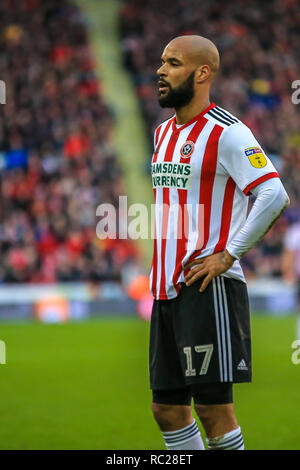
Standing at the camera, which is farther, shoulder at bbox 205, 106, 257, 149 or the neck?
the neck

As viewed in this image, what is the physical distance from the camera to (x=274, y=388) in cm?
862

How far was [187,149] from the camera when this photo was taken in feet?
13.5

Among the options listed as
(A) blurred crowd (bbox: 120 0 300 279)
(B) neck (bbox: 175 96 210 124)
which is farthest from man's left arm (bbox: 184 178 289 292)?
(A) blurred crowd (bbox: 120 0 300 279)

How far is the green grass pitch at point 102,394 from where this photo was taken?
616 centimetres

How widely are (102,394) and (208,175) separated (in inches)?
186

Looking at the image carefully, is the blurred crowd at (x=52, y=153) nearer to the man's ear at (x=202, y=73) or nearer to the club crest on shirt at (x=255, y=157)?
the man's ear at (x=202, y=73)

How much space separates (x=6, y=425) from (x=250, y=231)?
11.3 ft

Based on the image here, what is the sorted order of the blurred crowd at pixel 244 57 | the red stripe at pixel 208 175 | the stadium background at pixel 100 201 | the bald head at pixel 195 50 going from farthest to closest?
the blurred crowd at pixel 244 57, the stadium background at pixel 100 201, the bald head at pixel 195 50, the red stripe at pixel 208 175

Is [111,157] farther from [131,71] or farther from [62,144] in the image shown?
[131,71]

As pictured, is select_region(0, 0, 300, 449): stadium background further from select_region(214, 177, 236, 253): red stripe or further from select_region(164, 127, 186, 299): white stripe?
select_region(214, 177, 236, 253): red stripe

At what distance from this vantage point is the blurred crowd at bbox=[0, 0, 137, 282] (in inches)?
738

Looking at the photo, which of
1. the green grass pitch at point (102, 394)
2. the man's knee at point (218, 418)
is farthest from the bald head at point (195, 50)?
the green grass pitch at point (102, 394)

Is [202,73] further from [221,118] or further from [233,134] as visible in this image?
[233,134]
